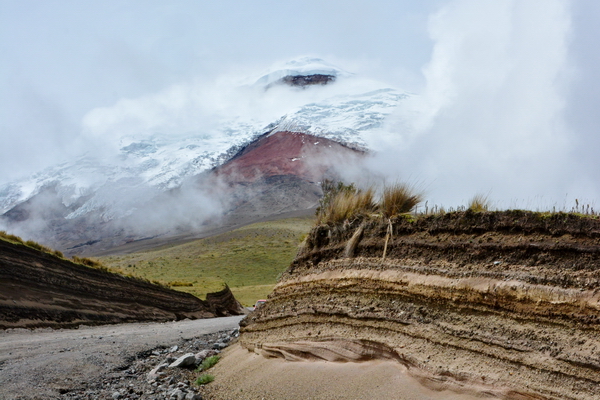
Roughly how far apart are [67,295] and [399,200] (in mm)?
14840

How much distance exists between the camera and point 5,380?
838cm

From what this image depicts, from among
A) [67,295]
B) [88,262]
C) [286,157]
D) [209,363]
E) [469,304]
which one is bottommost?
[209,363]

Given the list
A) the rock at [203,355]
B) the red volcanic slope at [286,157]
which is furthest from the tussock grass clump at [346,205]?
the red volcanic slope at [286,157]

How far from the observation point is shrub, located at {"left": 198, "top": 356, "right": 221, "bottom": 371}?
9.91 m

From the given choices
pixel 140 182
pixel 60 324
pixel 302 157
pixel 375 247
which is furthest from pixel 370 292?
pixel 140 182

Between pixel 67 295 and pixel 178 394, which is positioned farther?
pixel 67 295

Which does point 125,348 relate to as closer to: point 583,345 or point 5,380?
point 5,380

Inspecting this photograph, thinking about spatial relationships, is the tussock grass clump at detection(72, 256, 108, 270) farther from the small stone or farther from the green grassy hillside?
the green grassy hillside

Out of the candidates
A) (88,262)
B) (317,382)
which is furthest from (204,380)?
(88,262)

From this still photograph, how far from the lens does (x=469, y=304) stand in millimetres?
5488

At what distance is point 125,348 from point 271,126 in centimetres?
14106

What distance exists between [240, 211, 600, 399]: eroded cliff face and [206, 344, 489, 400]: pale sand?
13 centimetres

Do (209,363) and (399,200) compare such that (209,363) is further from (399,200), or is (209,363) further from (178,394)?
(399,200)

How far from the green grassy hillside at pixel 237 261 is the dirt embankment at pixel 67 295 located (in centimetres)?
1186
